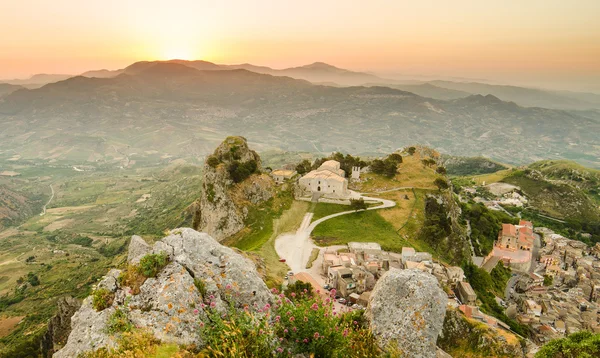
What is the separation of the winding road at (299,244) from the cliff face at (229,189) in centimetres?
853

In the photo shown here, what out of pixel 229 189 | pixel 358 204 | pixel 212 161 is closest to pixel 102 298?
pixel 229 189

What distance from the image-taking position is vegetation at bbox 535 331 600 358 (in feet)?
37.5

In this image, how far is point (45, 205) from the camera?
626 ft

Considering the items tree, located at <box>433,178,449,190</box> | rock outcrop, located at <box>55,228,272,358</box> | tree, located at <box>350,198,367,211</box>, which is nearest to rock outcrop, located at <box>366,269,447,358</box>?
rock outcrop, located at <box>55,228,272,358</box>

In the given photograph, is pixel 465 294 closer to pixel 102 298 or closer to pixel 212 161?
pixel 102 298

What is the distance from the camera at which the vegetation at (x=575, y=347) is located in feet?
37.5

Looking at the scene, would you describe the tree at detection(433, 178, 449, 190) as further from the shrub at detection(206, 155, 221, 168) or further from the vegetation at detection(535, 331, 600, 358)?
the vegetation at detection(535, 331, 600, 358)

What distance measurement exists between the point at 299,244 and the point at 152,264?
35249 mm

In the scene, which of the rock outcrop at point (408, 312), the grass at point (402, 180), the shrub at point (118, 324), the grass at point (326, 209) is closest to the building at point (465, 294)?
the grass at point (326, 209)

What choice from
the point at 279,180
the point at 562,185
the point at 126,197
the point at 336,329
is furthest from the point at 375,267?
the point at 126,197

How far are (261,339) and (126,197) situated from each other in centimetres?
21220

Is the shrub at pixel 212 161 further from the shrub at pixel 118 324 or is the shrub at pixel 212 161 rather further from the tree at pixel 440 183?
the shrub at pixel 118 324

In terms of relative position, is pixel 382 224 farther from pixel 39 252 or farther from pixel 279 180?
pixel 39 252

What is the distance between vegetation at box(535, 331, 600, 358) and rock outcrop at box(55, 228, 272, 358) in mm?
11693
